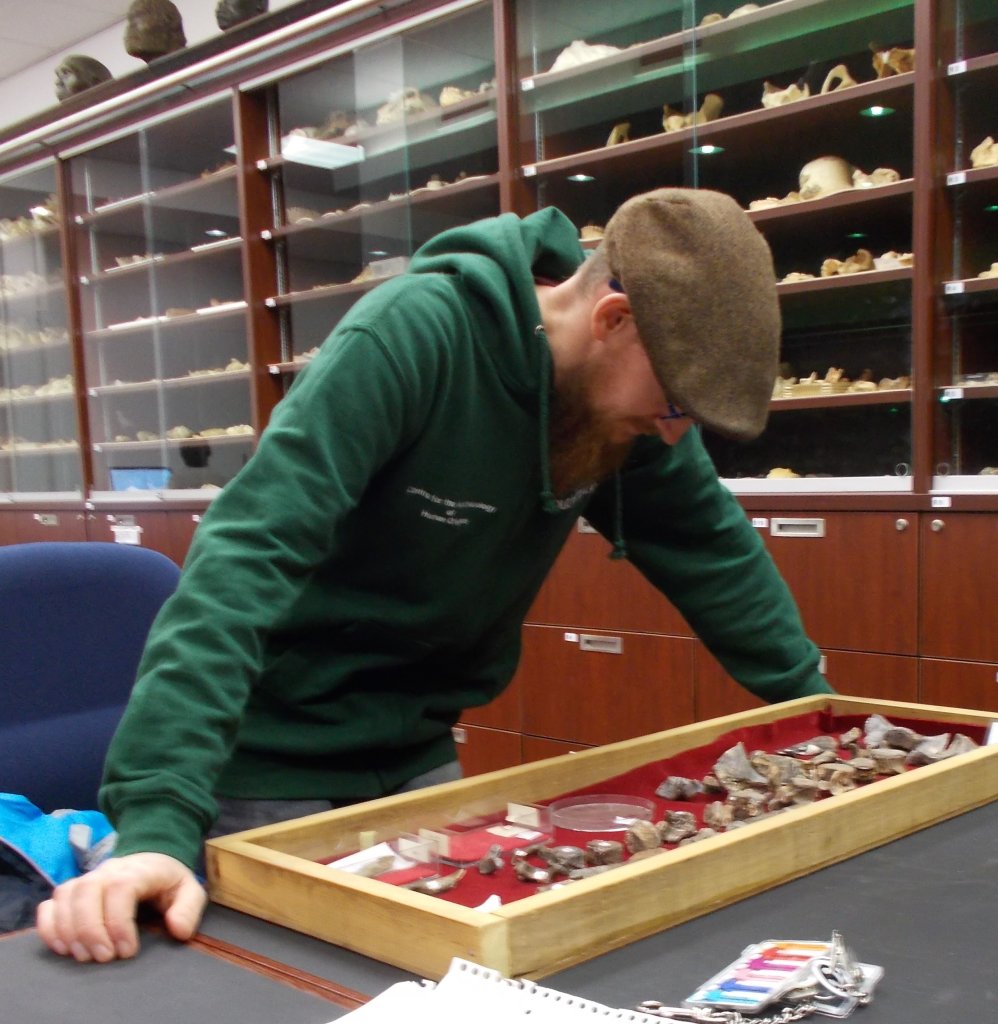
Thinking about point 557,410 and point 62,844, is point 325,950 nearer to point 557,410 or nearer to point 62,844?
point 62,844

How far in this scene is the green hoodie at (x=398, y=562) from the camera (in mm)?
954

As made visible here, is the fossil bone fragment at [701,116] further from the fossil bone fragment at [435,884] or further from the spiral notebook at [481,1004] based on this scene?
the spiral notebook at [481,1004]

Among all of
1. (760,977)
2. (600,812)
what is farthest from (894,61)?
(760,977)

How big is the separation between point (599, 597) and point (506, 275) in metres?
2.14

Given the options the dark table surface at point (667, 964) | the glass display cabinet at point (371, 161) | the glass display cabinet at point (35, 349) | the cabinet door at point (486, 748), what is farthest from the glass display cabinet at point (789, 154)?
the glass display cabinet at point (35, 349)

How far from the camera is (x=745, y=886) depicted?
929 mm

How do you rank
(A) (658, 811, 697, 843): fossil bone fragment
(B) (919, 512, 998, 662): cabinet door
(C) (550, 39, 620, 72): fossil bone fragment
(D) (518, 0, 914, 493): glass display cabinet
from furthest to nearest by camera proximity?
(C) (550, 39, 620, 72): fossil bone fragment < (D) (518, 0, 914, 493): glass display cabinet < (B) (919, 512, 998, 662): cabinet door < (A) (658, 811, 697, 843): fossil bone fragment

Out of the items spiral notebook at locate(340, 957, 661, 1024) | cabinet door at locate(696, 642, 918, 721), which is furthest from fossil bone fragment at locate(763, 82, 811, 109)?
spiral notebook at locate(340, 957, 661, 1024)

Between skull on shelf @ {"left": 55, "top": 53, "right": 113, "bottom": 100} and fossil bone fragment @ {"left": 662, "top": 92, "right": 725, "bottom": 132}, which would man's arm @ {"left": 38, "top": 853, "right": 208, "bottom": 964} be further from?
skull on shelf @ {"left": 55, "top": 53, "right": 113, "bottom": 100}

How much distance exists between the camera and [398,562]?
130cm

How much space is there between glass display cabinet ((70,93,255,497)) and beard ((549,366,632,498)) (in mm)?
3562

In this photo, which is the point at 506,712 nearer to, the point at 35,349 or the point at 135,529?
the point at 135,529

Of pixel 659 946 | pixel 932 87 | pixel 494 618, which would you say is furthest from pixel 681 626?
pixel 659 946

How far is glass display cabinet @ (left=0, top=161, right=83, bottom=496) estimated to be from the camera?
5863 mm
